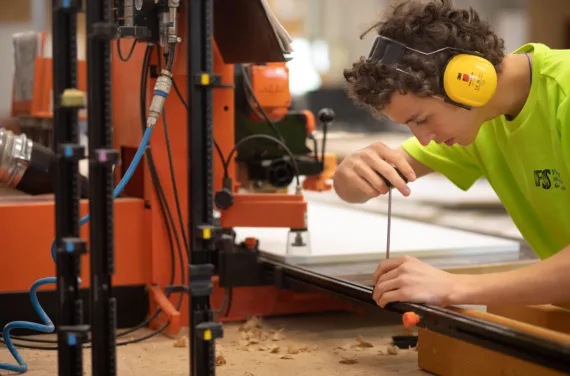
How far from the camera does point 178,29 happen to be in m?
2.24

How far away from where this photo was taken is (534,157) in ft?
5.68

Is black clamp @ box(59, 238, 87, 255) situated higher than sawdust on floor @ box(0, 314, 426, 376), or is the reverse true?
black clamp @ box(59, 238, 87, 255)

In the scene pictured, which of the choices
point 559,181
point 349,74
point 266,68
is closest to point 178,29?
point 266,68

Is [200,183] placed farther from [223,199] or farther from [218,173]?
[218,173]

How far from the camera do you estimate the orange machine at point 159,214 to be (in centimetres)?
230

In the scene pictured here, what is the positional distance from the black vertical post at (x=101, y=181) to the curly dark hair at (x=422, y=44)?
53 centimetres

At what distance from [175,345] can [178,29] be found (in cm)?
86

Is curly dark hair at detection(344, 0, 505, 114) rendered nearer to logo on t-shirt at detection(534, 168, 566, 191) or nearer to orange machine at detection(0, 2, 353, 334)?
logo on t-shirt at detection(534, 168, 566, 191)

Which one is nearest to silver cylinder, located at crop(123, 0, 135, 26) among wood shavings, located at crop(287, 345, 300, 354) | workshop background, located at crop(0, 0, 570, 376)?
workshop background, located at crop(0, 0, 570, 376)

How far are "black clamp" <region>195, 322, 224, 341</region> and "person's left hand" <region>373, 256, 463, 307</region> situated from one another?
1.37ft

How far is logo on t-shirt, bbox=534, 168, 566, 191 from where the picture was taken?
5.59 feet

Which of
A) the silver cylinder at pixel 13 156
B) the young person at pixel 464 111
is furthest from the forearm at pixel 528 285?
the silver cylinder at pixel 13 156

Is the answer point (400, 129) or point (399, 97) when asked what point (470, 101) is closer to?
point (399, 97)

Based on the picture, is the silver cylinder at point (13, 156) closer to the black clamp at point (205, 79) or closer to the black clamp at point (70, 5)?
the black clamp at point (70, 5)
